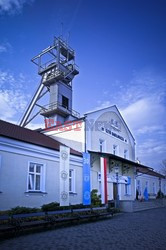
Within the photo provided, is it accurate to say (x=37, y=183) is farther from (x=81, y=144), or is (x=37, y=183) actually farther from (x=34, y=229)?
(x=81, y=144)

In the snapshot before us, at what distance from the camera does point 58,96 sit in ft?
96.1

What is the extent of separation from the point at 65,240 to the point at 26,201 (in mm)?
5710

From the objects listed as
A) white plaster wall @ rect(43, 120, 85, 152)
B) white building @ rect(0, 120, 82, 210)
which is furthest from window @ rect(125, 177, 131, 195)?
white building @ rect(0, 120, 82, 210)

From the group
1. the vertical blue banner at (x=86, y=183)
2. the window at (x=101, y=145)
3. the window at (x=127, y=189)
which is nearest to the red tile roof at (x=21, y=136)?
the vertical blue banner at (x=86, y=183)

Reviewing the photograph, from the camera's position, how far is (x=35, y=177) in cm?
1291

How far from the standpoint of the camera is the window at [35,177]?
41.4 ft

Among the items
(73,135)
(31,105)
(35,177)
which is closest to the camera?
(35,177)

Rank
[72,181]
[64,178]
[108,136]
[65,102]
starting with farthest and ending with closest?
[65,102] → [108,136] → [72,181] → [64,178]

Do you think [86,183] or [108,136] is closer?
[86,183]

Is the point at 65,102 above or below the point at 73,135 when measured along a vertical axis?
above

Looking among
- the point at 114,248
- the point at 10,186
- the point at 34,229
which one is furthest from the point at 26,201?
the point at 114,248

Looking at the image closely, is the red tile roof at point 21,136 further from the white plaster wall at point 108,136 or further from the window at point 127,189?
the window at point 127,189

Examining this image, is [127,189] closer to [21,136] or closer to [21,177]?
[21,136]

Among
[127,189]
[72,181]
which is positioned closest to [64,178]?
[72,181]
